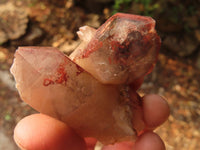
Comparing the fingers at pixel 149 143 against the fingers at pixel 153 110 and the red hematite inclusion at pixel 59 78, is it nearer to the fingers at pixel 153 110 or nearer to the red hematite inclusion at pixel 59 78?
the fingers at pixel 153 110

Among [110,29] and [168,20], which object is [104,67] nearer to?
[110,29]

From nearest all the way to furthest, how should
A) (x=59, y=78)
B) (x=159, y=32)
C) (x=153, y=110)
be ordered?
(x=59, y=78) → (x=153, y=110) → (x=159, y=32)

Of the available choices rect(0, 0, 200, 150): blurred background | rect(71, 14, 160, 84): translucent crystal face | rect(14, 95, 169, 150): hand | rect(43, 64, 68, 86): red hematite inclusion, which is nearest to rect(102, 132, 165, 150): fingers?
rect(14, 95, 169, 150): hand

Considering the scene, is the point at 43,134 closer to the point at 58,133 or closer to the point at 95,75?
the point at 58,133

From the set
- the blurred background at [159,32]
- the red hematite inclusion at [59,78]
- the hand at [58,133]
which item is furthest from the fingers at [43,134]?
the blurred background at [159,32]

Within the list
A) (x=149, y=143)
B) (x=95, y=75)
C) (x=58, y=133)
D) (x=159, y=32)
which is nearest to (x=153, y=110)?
(x=149, y=143)

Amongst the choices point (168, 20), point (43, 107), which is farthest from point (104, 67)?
point (168, 20)

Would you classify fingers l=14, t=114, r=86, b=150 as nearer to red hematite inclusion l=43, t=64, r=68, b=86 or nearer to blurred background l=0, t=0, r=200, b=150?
red hematite inclusion l=43, t=64, r=68, b=86
